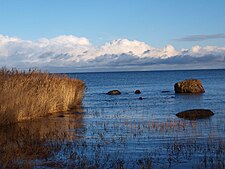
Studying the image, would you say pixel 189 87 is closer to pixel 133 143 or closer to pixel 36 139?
pixel 133 143

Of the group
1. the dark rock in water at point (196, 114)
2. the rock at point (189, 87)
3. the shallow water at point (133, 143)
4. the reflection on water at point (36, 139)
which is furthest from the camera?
the rock at point (189, 87)

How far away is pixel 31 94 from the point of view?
76.8ft

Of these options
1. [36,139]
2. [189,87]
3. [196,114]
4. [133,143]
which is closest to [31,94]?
[36,139]

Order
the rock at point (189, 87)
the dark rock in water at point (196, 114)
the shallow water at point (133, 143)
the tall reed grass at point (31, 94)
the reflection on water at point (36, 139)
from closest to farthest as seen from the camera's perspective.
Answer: the reflection on water at point (36, 139), the shallow water at point (133, 143), the tall reed grass at point (31, 94), the dark rock in water at point (196, 114), the rock at point (189, 87)

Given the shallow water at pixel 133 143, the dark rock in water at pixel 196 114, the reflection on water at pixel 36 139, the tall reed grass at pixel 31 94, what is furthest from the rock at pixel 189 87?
the reflection on water at pixel 36 139

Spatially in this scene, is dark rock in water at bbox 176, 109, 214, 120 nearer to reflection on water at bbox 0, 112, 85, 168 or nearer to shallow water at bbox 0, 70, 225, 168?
shallow water at bbox 0, 70, 225, 168

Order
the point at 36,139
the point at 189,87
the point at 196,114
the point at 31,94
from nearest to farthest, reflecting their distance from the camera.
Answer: the point at 36,139
the point at 31,94
the point at 196,114
the point at 189,87

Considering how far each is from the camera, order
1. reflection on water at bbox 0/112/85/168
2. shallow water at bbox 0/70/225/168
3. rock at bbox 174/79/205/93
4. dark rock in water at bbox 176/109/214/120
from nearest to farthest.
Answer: reflection on water at bbox 0/112/85/168 < shallow water at bbox 0/70/225/168 < dark rock in water at bbox 176/109/214/120 < rock at bbox 174/79/205/93

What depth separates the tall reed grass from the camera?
20.7 meters

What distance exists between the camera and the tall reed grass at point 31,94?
67.9 ft

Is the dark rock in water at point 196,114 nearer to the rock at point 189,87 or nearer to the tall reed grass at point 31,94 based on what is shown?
the tall reed grass at point 31,94

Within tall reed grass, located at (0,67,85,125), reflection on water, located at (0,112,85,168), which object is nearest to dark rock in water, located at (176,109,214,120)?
reflection on water, located at (0,112,85,168)

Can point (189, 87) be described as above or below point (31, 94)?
below

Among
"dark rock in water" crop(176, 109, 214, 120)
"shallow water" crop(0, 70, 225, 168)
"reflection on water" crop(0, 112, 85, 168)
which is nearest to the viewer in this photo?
"reflection on water" crop(0, 112, 85, 168)
